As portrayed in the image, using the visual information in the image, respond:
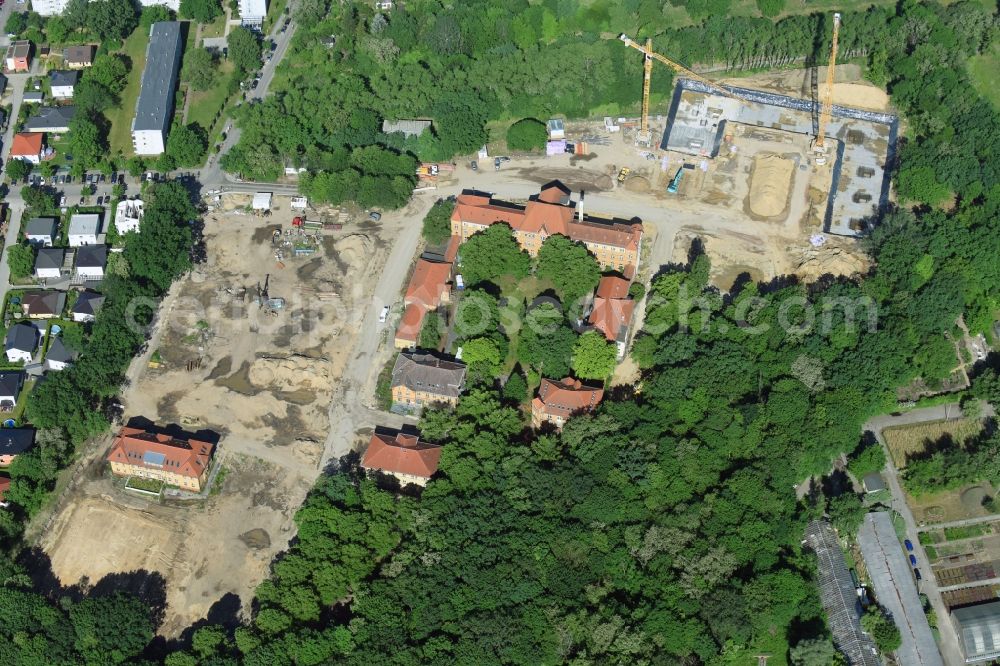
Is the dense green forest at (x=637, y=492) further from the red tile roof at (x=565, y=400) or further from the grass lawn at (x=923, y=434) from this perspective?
the grass lawn at (x=923, y=434)

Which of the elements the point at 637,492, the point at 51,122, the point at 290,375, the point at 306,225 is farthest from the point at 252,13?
the point at 637,492

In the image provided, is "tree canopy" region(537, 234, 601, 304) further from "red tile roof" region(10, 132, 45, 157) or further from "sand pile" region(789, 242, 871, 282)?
"red tile roof" region(10, 132, 45, 157)

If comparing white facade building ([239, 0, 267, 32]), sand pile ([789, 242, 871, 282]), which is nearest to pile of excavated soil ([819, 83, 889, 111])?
sand pile ([789, 242, 871, 282])

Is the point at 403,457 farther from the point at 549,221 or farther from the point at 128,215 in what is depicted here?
the point at 128,215

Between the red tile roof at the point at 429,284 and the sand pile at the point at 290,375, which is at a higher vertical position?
the red tile roof at the point at 429,284

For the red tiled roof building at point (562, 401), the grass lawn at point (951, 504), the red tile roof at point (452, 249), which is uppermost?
the red tile roof at point (452, 249)

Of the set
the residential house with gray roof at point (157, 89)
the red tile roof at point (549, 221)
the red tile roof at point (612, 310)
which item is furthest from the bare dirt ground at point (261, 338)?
the red tile roof at point (612, 310)

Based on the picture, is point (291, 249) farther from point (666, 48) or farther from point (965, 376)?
point (965, 376)
